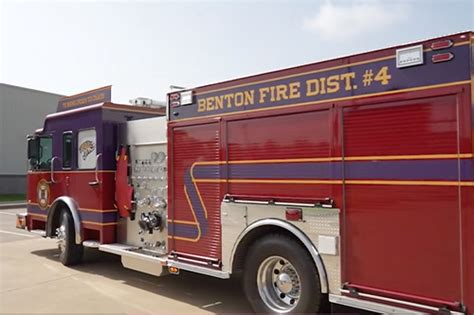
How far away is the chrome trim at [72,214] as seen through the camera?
8.13 m

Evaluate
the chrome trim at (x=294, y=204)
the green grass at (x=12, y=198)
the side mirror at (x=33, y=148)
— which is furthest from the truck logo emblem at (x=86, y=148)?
the green grass at (x=12, y=198)

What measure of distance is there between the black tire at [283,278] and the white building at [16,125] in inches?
1097

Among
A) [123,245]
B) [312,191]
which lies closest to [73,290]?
[123,245]

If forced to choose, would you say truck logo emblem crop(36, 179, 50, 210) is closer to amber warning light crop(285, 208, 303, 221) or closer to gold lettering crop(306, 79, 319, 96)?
amber warning light crop(285, 208, 303, 221)

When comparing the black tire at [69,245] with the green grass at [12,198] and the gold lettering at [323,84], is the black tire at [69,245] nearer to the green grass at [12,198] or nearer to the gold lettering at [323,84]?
the gold lettering at [323,84]

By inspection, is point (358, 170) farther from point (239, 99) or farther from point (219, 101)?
point (219, 101)

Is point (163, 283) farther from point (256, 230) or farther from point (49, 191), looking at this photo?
point (49, 191)

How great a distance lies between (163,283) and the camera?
287 inches

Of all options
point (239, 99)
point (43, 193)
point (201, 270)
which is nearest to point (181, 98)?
point (239, 99)

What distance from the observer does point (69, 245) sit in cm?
841

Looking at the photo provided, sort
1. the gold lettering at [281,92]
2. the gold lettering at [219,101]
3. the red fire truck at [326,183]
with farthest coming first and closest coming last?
1. the gold lettering at [219,101]
2. the gold lettering at [281,92]
3. the red fire truck at [326,183]

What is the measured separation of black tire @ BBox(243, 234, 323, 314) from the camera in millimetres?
4703

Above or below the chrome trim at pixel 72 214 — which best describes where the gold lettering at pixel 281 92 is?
above

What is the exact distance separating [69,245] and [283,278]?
4772 mm
